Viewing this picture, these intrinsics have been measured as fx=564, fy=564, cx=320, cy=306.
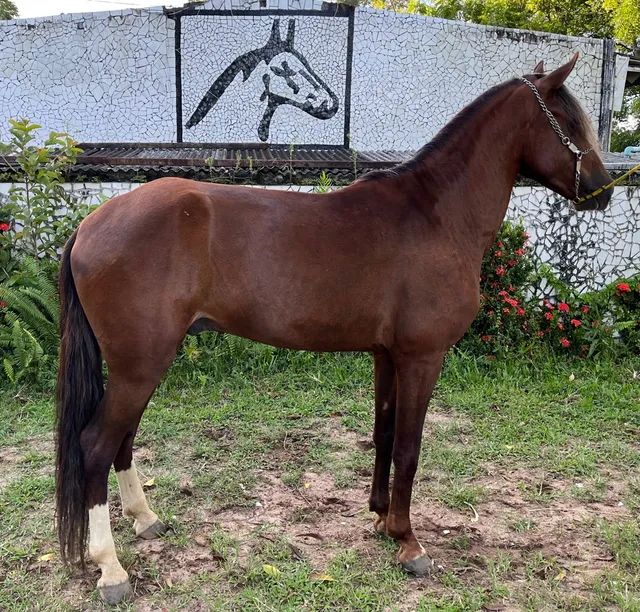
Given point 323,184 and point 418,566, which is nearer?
point 418,566

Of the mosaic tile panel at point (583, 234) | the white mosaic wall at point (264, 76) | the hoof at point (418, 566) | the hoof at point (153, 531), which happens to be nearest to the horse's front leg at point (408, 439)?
the hoof at point (418, 566)

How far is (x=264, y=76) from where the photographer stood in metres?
7.49

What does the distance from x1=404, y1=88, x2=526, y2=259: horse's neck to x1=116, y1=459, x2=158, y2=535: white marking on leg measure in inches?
75.6

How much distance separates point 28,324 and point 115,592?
3.18m

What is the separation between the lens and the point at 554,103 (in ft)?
8.46

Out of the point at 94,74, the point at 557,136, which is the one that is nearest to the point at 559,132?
the point at 557,136

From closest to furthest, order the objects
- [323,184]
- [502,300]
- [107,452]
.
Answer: [107,452] → [502,300] → [323,184]

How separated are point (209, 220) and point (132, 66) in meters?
6.28

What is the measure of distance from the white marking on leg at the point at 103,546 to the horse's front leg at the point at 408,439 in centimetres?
123

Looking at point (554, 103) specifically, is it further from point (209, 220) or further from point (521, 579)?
point (521, 579)

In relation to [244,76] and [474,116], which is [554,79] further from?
[244,76]

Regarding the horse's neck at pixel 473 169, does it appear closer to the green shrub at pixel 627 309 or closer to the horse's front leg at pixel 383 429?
the horse's front leg at pixel 383 429

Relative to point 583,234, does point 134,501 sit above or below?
below

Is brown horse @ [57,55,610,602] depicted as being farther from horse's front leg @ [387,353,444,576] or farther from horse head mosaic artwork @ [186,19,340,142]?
horse head mosaic artwork @ [186,19,340,142]
